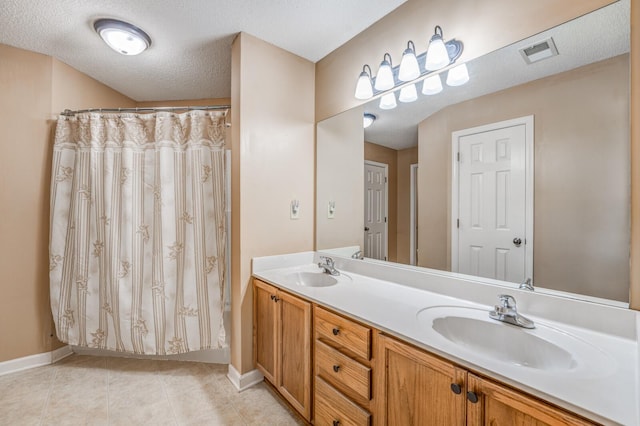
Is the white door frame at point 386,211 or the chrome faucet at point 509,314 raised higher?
the white door frame at point 386,211

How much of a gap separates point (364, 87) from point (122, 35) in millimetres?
1629

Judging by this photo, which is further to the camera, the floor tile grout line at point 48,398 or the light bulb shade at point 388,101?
the light bulb shade at point 388,101

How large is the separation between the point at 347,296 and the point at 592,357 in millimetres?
888

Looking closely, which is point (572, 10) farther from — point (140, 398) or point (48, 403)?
point (48, 403)

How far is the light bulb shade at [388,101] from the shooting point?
1732mm

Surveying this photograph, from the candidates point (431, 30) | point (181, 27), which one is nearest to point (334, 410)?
point (431, 30)

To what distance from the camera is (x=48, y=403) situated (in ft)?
5.66

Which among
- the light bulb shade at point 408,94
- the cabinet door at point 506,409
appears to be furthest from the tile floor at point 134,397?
the light bulb shade at point 408,94

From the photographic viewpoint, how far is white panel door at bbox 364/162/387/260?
6.05ft

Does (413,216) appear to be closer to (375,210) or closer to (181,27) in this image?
(375,210)

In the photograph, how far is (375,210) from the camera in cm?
192

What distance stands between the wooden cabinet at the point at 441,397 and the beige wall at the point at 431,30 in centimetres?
135

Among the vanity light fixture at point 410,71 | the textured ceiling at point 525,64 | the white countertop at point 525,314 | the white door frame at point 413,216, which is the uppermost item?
the vanity light fixture at point 410,71

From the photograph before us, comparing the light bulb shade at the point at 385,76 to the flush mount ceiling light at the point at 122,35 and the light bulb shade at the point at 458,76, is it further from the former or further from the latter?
the flush mount ceiling light at the point at 122,35
